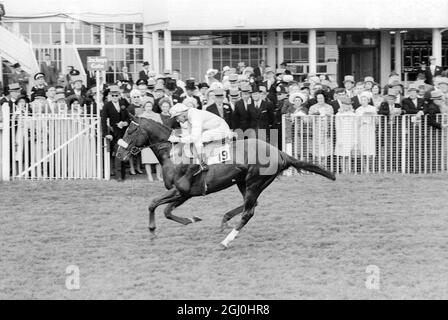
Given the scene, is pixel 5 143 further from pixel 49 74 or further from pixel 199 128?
pixel 199 128

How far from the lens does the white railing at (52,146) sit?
1795cm

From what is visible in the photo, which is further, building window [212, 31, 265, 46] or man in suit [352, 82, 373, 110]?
building window [212, 31, 265, 46]

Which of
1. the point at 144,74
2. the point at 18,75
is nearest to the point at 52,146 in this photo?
the point at 144,74

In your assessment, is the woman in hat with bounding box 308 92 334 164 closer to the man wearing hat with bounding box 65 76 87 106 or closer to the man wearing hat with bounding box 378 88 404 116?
the man wearing hat with bounding box 378 88 404 116

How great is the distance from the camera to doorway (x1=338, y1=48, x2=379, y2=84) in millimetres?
30391

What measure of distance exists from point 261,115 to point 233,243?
6.14 m

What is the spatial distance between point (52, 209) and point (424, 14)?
1587 cm

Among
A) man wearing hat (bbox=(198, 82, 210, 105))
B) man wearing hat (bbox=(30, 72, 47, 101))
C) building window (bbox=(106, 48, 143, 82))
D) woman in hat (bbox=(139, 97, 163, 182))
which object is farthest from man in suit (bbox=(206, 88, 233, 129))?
building window (bbox=(106, 48, 143, 82))

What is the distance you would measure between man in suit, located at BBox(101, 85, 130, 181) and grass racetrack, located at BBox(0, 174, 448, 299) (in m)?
0.56

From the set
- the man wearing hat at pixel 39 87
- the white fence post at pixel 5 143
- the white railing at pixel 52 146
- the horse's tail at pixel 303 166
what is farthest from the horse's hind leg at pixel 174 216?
the man wearing hat at pixel 39 87

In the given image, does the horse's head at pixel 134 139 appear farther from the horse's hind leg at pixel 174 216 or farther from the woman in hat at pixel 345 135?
the woman in hat at pixel 345 135

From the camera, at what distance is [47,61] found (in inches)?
923

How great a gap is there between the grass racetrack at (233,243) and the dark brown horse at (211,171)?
50 cm
